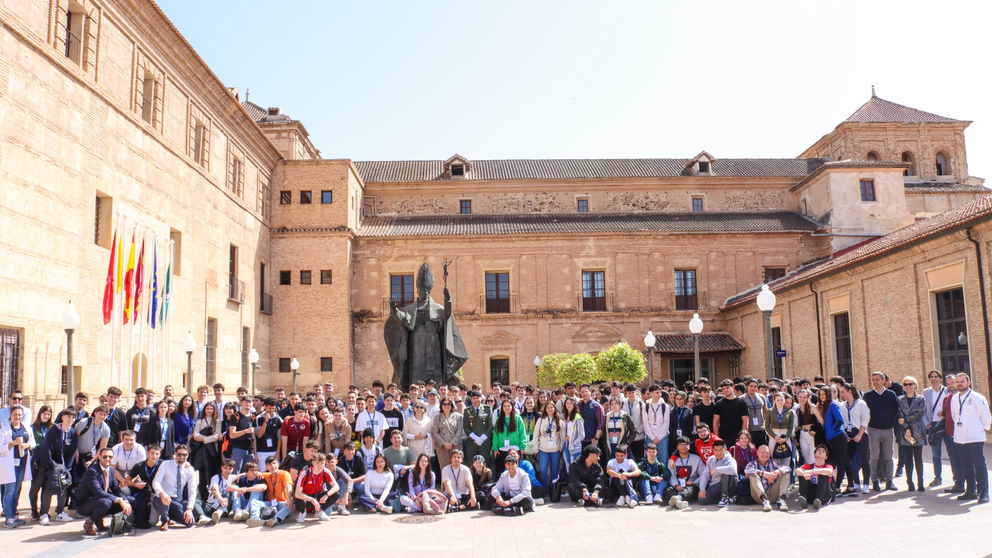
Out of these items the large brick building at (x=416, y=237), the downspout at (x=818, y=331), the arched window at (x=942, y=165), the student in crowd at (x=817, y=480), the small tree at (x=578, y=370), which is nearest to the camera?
the student in crowd at (x=817, y=480)

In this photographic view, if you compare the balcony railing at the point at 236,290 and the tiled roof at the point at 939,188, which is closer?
the balcony railing at the point at 236,290

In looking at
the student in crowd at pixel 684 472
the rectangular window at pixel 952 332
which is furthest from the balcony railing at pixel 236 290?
the rectangular window at pixel 952 332

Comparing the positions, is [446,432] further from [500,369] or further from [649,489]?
[500,369]

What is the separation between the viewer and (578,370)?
25.0m

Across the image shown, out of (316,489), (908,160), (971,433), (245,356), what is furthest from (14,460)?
(908,160)

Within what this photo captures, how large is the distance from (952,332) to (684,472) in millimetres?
10718

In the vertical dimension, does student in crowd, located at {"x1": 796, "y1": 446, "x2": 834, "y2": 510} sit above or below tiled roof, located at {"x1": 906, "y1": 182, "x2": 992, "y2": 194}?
below

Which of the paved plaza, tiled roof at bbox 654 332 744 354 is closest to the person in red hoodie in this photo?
the paved plaza

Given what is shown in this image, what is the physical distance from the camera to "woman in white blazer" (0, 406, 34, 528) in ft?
28.9

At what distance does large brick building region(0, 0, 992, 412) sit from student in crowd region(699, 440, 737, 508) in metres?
9.25

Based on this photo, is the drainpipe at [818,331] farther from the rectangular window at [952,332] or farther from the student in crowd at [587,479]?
Answer: the student in crowd at [587,479]

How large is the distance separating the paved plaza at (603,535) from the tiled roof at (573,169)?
27501 mm

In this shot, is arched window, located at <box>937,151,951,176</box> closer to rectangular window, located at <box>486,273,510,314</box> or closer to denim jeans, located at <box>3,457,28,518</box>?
rectangular window, located at <box>486,273,510,314</box>

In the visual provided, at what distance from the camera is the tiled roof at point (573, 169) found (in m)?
35.9
